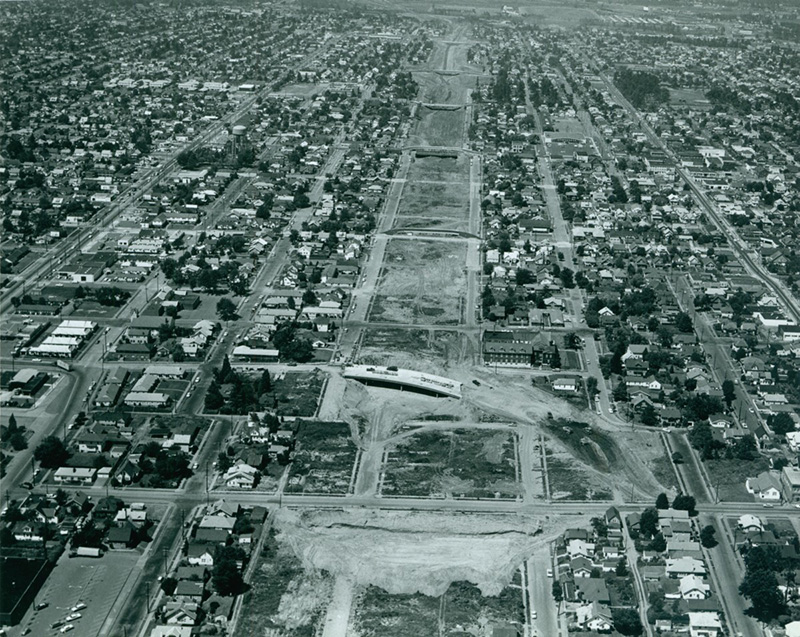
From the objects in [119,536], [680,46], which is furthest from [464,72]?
[119,536]

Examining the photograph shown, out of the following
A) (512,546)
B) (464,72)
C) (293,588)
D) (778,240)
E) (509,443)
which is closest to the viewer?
(293,588)

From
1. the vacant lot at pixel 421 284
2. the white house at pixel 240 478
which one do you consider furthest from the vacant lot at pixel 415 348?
the white house at pixel 240 478

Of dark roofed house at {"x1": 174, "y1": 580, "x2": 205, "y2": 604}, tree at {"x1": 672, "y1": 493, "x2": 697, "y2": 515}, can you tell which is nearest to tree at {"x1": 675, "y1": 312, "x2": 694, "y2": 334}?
tree at {"x1": 672, "y1": 493, "x2": 697, "y2": 515}

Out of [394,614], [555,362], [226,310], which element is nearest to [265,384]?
[226,310]

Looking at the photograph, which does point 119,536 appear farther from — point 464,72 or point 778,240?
point 464,72

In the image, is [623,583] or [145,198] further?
[145,198]

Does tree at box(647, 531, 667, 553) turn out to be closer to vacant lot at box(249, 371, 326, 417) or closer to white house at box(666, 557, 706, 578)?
white house at box(666, 557, 706, 578)
